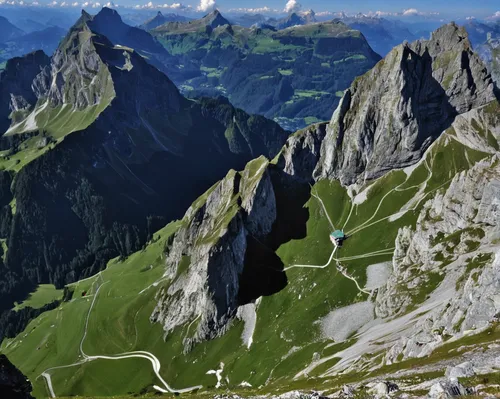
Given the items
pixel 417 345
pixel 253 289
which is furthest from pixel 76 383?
pixel 417 345

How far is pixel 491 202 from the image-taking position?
11894cm

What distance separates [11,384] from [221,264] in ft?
364

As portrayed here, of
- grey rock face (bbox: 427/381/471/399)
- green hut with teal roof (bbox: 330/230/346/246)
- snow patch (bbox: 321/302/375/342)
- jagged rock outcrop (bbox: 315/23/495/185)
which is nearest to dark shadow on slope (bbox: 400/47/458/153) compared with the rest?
jagged rock outcrop (bbox: 315/23/495/185)

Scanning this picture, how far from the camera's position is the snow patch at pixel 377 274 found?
481 feet

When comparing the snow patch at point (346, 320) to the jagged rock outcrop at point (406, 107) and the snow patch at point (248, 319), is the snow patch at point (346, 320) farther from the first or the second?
the jagged rock outcrop at point (406, 107)

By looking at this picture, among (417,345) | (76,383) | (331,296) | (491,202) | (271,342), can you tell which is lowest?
(76,383)

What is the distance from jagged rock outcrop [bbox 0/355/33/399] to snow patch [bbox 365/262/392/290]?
11295cm

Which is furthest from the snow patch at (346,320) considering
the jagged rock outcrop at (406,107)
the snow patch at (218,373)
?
the jagged rock outcrop at (406,107)

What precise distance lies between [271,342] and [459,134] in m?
128

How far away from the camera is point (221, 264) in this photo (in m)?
168

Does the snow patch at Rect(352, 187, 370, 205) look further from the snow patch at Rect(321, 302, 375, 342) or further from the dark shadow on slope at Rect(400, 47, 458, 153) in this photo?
the snow patch at Rect(321, 302, 375, 342)

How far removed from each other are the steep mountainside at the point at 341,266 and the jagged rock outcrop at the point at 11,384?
57381 millimetres

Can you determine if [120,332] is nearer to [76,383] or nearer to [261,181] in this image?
[76,383]

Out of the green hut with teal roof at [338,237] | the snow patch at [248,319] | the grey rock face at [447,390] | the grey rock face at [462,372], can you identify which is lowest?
the snow patch at [248,319]
